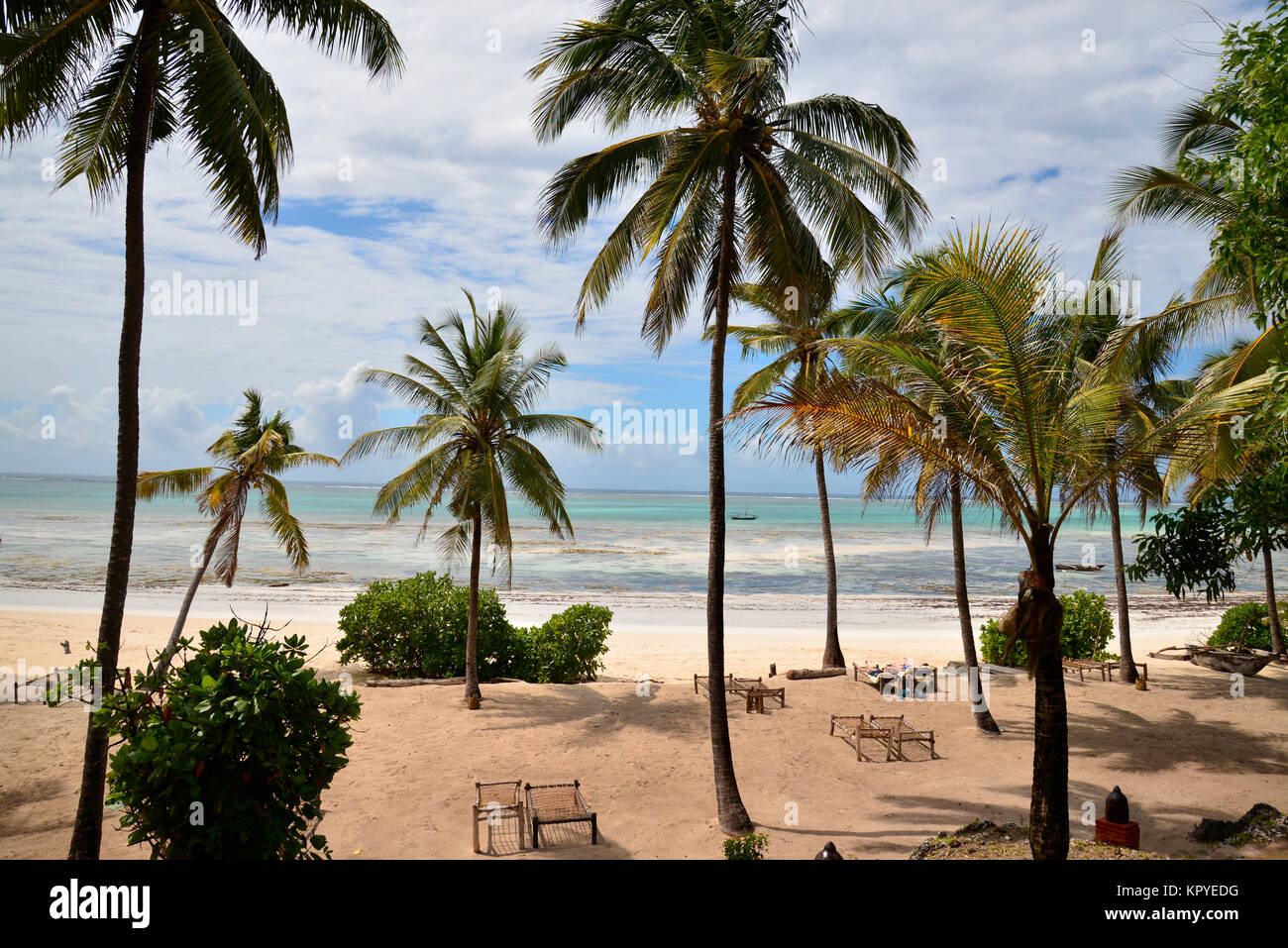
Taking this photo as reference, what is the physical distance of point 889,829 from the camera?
8.86 metres

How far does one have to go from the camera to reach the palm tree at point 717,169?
29.6 feet

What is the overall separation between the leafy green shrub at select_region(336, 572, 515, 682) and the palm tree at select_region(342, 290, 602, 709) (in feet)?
6.41

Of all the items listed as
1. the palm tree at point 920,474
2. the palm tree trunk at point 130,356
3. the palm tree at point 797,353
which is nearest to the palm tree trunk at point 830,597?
the palm tree at point 797,353

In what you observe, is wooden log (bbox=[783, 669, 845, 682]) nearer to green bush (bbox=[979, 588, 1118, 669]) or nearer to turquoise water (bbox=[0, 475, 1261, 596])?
green bush (bbox=[979, 588, 1118, 669])

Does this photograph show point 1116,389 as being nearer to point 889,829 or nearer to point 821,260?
point 821,260

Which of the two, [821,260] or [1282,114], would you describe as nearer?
[1282,114]

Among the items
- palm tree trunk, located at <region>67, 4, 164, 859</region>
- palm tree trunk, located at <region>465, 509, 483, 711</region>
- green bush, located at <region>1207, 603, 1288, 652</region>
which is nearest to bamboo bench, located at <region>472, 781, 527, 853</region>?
palm tree trunk, located at <region>67, 4, 164, 859</region>

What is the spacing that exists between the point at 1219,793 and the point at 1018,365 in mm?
7771

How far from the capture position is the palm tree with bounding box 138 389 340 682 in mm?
15492

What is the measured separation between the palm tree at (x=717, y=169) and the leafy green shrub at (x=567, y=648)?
27.3ft

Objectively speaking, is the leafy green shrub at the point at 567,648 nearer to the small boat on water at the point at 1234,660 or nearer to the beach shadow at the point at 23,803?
the beach shadow at the point at 23,803

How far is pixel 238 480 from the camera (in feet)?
51.8
